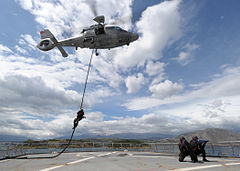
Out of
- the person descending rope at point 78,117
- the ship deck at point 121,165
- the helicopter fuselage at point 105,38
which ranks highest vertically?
the helicopter fuselage at point 105,38

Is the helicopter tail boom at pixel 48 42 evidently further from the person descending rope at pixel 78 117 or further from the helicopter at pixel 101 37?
the person descending rope at pixel 78 117

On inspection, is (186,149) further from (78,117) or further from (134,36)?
(134,36)

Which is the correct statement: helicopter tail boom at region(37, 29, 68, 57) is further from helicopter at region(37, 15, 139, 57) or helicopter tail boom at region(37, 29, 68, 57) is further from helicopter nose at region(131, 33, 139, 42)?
helicopter nose at region(131, 33, 139, 42)

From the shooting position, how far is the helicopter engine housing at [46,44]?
70.2 feet

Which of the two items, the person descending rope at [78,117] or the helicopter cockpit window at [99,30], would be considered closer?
the person descending rope at [78,117]

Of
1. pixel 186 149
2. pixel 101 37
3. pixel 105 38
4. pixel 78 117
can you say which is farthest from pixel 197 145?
pixel 101 37

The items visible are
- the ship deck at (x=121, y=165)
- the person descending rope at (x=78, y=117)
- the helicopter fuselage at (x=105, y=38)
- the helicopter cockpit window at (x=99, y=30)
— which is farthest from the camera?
the helicopter fuselage at (x=105, y=38)

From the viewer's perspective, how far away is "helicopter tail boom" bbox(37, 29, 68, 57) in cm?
2139

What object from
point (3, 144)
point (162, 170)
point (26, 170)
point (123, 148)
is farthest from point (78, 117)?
point (123, 148)

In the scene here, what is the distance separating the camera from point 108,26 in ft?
60.8

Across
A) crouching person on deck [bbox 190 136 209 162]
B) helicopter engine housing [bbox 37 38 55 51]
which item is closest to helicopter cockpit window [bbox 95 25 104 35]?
helicopter engine housing [bbox 37 38 55 51]

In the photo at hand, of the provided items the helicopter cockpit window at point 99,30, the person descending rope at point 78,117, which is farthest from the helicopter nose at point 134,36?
the person descending rope at point 78,117

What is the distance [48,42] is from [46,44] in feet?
1.27

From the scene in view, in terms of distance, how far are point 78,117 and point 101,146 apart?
52.8 feet
